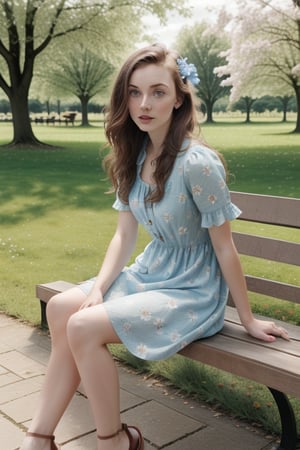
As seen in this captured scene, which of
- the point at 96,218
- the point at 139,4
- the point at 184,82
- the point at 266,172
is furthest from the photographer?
the point at 139,4

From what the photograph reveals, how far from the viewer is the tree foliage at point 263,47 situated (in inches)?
1184

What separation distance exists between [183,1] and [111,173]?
847 inches

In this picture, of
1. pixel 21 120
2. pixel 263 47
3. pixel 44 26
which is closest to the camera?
pixel 44 26

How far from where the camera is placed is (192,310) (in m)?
2.57

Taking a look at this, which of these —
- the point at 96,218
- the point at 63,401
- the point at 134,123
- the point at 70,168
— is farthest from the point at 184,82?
the point at 70,168

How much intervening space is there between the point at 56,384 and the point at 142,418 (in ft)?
2.15

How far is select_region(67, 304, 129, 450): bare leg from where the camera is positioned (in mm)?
2389

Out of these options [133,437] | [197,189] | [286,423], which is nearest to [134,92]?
[197,189]

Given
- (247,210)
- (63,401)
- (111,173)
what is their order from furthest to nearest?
(247,210), (111,173), (63,401)

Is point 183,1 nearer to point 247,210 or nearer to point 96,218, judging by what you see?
point 96,218

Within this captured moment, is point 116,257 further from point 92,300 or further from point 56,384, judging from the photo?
point 56,384

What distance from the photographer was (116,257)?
291 centimetres

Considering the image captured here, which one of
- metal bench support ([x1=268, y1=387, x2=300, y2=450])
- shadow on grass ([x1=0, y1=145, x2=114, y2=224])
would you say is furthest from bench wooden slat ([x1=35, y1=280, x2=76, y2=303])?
shadow on grass ([x1=0, y1=145, x2=114, y2=224])

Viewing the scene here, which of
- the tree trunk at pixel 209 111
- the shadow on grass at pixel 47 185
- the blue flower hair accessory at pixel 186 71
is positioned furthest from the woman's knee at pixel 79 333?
the tree trunk at pixel 209 111
